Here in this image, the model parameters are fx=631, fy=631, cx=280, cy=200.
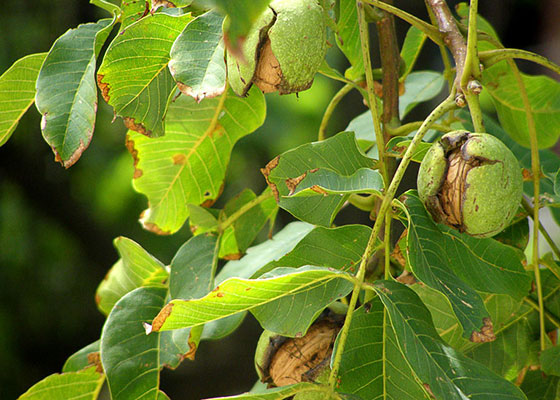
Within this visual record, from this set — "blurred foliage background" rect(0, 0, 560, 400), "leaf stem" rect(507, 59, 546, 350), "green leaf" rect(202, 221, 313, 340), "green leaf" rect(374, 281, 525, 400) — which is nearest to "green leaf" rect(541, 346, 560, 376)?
"leaf stem" rect(507, 59, 546, 350)

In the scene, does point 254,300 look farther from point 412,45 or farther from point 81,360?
point 412,45

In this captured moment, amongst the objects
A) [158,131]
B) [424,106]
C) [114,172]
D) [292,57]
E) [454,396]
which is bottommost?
[114,172]

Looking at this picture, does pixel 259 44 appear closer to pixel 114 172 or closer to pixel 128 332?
pixel 128 332

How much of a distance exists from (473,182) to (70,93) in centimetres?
43

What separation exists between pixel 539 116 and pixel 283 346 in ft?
2.18

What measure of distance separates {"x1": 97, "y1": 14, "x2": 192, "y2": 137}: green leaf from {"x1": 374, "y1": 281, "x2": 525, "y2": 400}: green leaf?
31cm

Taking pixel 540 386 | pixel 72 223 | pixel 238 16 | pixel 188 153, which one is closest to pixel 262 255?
pixel 188 153

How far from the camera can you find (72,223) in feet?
8.69

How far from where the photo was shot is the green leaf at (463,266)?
0.60 meters

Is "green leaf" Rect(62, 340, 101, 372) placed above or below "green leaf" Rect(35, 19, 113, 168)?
below

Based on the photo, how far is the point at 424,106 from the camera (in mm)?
2211

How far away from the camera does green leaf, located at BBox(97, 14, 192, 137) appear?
67cm

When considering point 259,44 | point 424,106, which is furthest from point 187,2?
point 424,106

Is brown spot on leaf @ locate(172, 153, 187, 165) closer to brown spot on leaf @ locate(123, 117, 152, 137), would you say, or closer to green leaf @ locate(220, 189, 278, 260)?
green leaf @ locate(220, 189, 278, 260)
